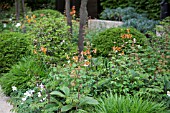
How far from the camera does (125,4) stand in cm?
1067

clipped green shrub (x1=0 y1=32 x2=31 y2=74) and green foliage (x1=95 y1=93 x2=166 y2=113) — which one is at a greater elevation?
clipped green shrub (x1=0 y1=32 x2=31 y2=74)

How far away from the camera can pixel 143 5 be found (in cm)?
1018

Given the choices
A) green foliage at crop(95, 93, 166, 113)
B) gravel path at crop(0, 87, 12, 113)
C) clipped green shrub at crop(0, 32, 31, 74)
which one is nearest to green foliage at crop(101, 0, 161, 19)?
clipped green shrub at crop(0, 32, 31, 74)

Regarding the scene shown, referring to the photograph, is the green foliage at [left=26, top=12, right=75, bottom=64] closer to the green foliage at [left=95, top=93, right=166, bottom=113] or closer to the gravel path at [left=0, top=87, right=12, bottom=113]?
the gravel path at [left=0, top=87, right=12, bottom=113]

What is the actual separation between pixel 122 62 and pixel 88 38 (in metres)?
2.50

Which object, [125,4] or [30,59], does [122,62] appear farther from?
[125,4]

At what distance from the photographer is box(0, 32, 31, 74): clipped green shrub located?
5289 mm

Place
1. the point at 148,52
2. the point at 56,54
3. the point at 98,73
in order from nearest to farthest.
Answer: the point at 98,73
the point at 148,52
the point at 56,54

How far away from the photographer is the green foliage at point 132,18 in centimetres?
800

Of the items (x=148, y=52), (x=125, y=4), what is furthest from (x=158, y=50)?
(x=125, y=4)

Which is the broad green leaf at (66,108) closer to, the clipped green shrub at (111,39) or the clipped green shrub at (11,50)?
the clipped green shrub at (111,39)

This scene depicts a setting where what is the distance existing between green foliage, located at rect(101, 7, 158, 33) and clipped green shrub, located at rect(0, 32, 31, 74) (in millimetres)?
3614

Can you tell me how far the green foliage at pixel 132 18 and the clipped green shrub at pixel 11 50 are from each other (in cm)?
361

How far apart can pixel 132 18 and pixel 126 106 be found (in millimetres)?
6332
